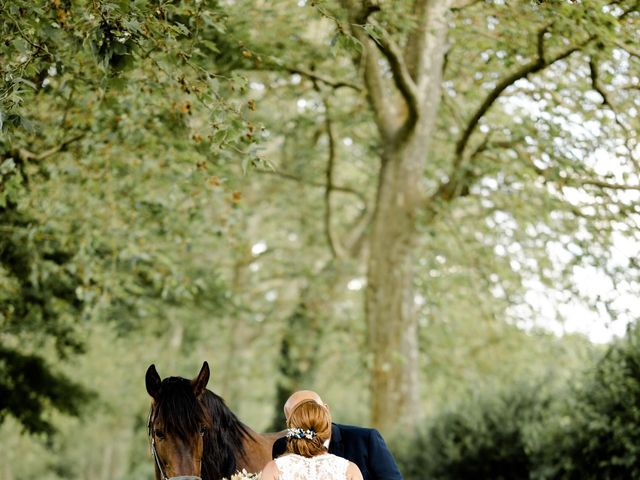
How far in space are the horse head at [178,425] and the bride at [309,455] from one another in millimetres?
627

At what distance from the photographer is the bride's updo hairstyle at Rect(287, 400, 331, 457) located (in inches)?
168

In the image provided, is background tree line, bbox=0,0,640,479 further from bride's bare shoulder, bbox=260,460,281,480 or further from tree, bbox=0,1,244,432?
bride's bare shoulder, bbox=260,460,281,480

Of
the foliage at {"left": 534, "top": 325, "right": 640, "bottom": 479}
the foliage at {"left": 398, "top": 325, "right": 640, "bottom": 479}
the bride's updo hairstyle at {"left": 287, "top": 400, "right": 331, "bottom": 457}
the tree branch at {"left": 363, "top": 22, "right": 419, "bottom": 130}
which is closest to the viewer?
the bride's updo hairstyle at {"left": 287, "top": 400, "right": 331, "bottom": 457}

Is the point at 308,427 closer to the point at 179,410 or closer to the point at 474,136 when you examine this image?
the point at 179,410

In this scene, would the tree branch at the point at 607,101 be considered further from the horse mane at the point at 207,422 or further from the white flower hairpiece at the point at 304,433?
the white flower hairpiece at the point at 304,433

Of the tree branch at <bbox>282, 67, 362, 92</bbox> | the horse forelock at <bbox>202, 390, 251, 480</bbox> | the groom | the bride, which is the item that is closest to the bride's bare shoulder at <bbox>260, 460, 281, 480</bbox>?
the bride

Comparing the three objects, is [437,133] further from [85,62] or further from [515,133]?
[85,62]

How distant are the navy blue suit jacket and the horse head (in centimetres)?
51

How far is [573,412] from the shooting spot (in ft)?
35.9

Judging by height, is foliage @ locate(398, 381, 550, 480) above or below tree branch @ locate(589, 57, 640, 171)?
below

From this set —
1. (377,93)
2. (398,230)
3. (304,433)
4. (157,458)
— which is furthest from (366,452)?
(377,93)

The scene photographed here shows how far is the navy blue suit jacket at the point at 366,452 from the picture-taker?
501cm

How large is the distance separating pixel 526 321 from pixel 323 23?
7.18 meters

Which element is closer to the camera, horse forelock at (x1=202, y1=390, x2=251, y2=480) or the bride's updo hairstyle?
the bride's updo hairstyle
